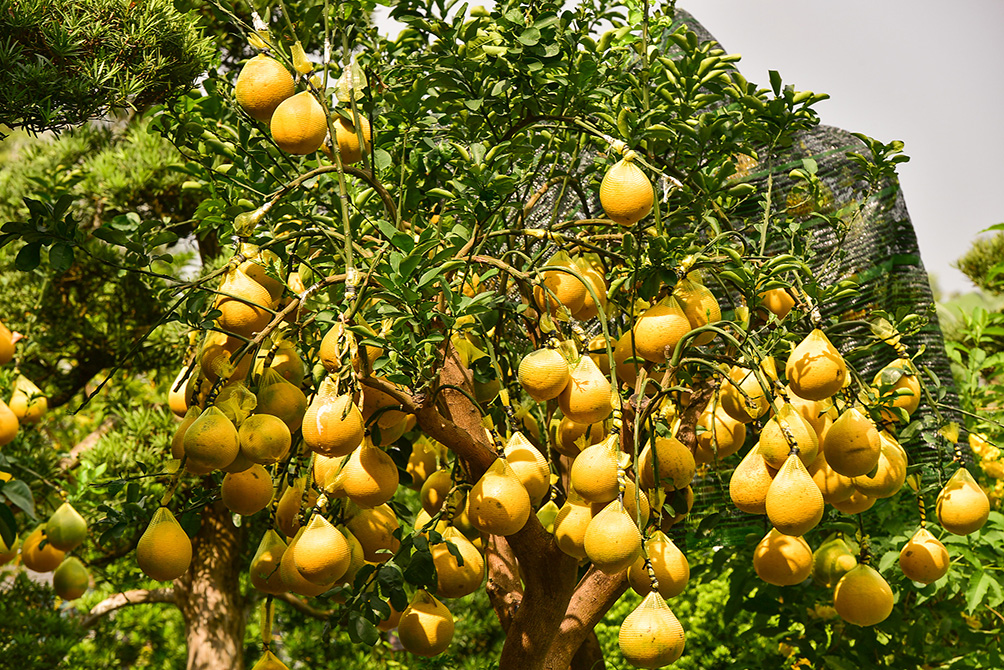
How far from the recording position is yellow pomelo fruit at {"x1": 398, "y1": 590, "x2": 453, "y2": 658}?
975 millimetres

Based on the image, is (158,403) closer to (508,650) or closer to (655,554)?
(508,650)

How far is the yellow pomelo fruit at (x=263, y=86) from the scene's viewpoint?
34.7 inches

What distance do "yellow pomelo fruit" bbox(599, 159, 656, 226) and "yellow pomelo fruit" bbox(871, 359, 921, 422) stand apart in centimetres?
38

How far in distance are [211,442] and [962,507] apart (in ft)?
2.86

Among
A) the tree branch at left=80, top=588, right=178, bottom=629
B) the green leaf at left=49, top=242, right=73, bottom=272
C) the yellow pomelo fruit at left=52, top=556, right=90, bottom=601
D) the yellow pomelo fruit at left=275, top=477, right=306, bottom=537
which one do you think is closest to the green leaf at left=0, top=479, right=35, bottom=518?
the green leaf at left=49, top=242, right=73, bottom=272

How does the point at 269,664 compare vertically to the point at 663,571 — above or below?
below

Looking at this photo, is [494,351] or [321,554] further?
[494,351]

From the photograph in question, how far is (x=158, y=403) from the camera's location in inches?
91.9

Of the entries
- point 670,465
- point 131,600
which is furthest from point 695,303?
point 131,600

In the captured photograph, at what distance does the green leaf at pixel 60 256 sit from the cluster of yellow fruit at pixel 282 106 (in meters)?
0.23

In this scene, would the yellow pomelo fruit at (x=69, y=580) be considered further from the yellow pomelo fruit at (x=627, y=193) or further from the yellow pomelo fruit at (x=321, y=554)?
the yellow pomelo fruit at (x=627, y=193)

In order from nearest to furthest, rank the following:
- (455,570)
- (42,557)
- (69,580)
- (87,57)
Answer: (455,570), (87,57), (69,580), (42,557)

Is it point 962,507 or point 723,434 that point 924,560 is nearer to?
point 962,507

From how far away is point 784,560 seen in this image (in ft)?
3.28
